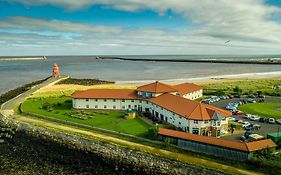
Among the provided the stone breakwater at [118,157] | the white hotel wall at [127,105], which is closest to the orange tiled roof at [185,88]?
the white hotel wall at [127,105]

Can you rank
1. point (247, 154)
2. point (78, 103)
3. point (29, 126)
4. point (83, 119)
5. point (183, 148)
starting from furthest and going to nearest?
point (78, 103) < point (83, 119) < point (29, 126) < point (183, 148) < point (247, 154)

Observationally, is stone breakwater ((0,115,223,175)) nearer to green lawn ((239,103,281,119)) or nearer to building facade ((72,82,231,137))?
building facade ((72,82,231,137))

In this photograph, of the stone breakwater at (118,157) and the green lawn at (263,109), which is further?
A: the green lawn at (263,109)

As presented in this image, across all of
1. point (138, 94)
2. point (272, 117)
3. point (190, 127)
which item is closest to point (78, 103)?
point (138, 94)

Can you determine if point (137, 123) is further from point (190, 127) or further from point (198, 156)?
point (198, 156)

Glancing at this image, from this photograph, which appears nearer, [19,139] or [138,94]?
[19,139]

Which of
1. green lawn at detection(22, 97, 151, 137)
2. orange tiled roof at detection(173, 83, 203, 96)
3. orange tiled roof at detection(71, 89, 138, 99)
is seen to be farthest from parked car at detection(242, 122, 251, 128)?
orange tiled roof at detection(71, 89, 138, 99)

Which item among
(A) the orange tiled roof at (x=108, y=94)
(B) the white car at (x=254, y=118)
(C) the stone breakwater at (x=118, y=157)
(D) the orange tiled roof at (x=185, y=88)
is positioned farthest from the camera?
(D) the orange tiled roof at (x=185, y=88)

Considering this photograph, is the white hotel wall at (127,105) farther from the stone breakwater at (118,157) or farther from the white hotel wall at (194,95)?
the white hotel wall at (194,95)

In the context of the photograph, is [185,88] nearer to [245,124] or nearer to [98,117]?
[245,124]
